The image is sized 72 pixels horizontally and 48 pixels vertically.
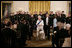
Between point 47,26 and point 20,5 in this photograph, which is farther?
point 20,5

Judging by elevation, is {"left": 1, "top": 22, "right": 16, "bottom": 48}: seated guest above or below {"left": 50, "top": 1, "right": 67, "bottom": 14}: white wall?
below

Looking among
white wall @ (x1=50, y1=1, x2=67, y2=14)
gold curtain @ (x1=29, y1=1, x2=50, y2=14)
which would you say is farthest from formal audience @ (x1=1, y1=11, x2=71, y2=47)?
white wall @ (x1=50, y1=1, x2=67, y2=14)

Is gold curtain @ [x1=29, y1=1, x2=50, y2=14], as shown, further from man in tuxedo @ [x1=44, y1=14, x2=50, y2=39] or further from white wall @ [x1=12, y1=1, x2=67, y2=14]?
man in tuxedo @ [x1=44, y1=14, x2=50, y2=39]

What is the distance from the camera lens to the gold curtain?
20016 mm

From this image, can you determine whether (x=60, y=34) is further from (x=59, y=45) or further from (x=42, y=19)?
(x=42, y=19)

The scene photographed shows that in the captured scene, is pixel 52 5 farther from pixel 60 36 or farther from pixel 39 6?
pixel 60 36

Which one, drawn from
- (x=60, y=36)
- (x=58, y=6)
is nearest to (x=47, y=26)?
(x=60, y=36)

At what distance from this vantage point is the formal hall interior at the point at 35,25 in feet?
19.1

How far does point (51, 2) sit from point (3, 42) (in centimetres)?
1493

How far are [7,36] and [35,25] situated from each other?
276 inches

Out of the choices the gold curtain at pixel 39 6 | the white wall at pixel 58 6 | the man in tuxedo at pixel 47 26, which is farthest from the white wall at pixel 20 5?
the man in tuxedo at pixel 47 26

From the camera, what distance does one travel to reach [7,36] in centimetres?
571

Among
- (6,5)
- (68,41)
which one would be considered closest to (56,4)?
(6,5)

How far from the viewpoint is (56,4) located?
65.5 ft
